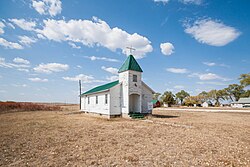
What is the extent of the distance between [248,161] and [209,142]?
226 cm

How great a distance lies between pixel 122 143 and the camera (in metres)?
7.05

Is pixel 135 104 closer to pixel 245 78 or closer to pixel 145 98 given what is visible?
pixel 145 98

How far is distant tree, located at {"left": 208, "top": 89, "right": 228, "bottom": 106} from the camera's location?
81625 millimetres

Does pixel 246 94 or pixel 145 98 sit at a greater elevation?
pixel 246 94

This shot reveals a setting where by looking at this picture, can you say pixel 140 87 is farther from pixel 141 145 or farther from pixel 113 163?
pixel 113 163

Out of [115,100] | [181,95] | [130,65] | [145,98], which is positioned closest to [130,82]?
[130,65]

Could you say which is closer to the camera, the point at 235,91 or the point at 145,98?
the point at 145,98

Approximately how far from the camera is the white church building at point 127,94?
17.4 meters

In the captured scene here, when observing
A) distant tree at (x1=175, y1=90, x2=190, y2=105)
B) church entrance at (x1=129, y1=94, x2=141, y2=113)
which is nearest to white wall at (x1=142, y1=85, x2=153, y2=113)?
church entrance at (x1=129, y1=94, x2=141, y2=113)

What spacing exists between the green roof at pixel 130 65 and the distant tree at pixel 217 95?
80.3 meters

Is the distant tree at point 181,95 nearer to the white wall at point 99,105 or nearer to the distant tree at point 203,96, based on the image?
the distant tree at point 203,96

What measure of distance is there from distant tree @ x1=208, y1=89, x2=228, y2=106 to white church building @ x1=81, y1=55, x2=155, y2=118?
255 feet

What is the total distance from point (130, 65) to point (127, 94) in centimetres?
340

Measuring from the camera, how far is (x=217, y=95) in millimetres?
83625
